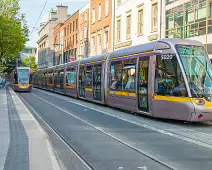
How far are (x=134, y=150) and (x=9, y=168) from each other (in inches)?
115

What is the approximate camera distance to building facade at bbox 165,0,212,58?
65.3ft

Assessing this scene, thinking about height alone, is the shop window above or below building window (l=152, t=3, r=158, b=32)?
below

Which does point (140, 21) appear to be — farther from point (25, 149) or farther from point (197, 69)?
point (25, 149)

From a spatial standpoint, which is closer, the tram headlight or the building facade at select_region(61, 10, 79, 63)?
the tram headlight

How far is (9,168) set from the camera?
583 cm

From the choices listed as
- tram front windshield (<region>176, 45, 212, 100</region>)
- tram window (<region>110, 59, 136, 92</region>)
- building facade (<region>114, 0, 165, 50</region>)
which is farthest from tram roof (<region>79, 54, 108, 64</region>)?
tram front windshield (<region>176, 45, 212, 100</region>)

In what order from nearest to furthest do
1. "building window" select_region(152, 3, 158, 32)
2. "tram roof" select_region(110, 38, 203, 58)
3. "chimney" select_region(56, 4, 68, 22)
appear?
"tram roof" select_region(110, 38, 203, 58) → "building window" select_region(152, 3, 158, 32) → "chimney" select_region(56, 4, 68, 22)

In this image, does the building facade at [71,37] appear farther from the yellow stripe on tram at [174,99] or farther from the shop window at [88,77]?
the yellow stripe on tram at [174,99]

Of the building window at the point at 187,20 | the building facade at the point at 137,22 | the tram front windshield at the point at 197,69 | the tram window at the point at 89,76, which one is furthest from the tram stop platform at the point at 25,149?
the building facade at the point at 137,22

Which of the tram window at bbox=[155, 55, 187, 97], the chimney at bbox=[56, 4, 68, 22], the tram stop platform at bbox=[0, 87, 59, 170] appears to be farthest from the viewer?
the chimney at bbox=[56, 4, 68, 22]

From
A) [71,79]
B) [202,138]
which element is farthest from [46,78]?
[202,138]

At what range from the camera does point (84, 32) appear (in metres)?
46.8

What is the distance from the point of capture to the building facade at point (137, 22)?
84.7 feet

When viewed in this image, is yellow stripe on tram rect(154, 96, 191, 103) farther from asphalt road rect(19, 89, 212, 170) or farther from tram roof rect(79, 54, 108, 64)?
tram roof rect(79, 54, 108, 64)
